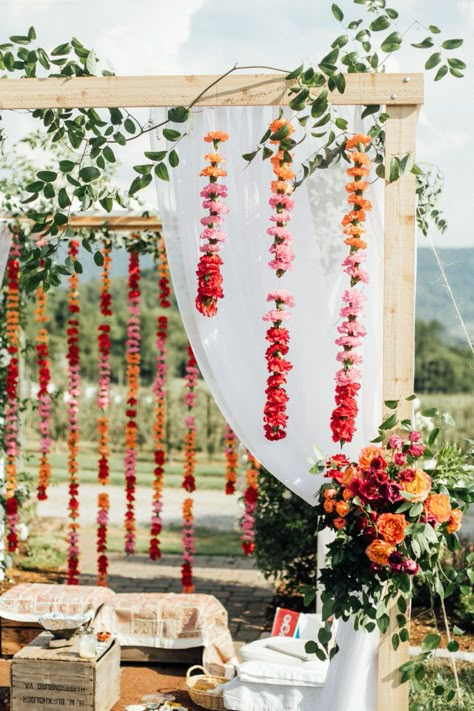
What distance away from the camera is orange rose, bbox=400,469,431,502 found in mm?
3352

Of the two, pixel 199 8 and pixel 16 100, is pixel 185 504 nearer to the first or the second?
pixel 16 100

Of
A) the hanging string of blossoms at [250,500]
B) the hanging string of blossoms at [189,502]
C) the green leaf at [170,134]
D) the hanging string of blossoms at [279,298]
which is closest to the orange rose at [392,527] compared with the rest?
the hanging string of blossoms at [279,298]

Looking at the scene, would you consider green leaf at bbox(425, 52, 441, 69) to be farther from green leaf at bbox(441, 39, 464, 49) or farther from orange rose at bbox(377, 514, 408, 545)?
orange rose at bbox(377, 514, 408, 545)

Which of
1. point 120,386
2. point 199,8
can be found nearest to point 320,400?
point 120,386

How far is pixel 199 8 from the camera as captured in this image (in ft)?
81.0

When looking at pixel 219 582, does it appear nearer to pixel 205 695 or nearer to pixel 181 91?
pixel 205 695

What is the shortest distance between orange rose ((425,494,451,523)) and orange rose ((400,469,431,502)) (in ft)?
0.13

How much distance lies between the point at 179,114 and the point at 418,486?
167 cm

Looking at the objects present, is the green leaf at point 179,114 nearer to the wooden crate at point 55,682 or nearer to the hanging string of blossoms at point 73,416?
the wooden crate at point 55,682

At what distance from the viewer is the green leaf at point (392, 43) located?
3639 millimetres

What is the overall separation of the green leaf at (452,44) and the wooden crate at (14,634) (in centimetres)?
377

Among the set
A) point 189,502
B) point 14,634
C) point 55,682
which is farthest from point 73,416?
point 55,682

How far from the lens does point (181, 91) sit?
3.71m

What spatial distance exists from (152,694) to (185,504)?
1.89m
